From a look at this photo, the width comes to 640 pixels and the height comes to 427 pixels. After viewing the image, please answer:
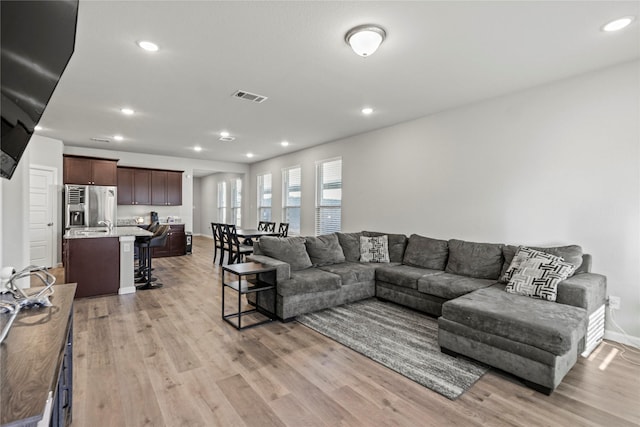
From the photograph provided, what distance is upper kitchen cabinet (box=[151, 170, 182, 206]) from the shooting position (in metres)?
8.03

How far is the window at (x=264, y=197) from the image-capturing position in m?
8.75

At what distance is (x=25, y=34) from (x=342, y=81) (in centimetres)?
290

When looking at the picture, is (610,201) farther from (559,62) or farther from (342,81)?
(342,81)

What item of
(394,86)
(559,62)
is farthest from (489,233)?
(394,86)

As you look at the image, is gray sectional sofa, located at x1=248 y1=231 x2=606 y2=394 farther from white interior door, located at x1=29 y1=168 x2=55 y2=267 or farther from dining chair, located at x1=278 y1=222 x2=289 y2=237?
white interior door, located at x1=29 y1=168 x2=55 y2=267

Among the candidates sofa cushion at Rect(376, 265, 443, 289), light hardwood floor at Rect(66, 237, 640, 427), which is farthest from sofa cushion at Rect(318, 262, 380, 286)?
light hardwood floor at Rect(66, 237, 640, 427)

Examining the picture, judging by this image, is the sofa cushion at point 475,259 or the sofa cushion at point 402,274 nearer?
the sofa cushion at point 475,259

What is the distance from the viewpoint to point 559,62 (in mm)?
2939

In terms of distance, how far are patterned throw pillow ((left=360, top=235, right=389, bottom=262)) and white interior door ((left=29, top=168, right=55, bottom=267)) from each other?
636cm

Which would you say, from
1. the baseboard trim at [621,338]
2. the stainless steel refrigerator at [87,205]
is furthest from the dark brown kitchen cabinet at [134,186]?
the baseboard trim at [621,338]

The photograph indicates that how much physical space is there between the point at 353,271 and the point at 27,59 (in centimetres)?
361

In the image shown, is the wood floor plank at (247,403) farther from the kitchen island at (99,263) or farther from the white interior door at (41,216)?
the white interior door at (41,216)

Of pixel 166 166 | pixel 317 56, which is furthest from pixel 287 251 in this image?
pixel 166 166

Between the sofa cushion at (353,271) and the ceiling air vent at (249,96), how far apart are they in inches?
94.9
